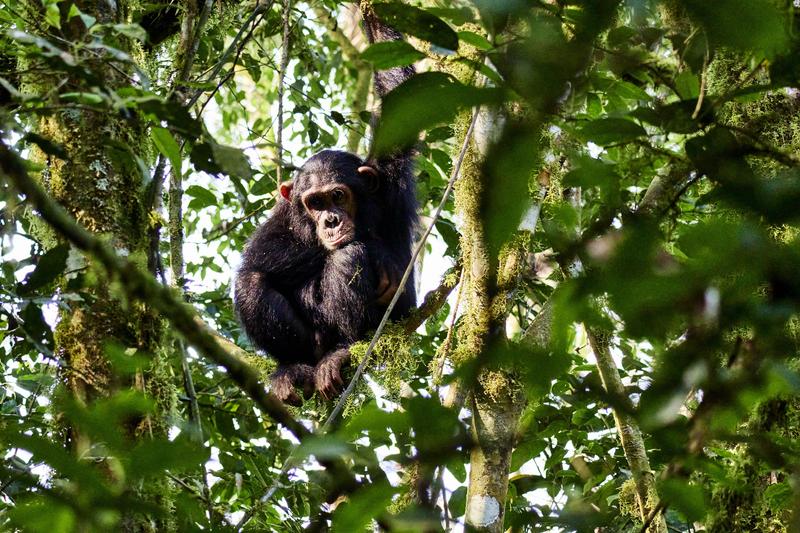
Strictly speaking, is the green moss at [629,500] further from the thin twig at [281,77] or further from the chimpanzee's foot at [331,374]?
the thin twig at [281,77]

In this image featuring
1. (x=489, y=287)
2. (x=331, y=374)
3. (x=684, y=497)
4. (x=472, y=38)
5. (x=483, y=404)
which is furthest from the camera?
(x=331, y=374)

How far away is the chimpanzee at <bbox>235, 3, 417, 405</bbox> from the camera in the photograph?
5.57 metres

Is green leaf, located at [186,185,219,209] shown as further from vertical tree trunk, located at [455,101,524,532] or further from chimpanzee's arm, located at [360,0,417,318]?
vertical tree trunk, located at [455,101,524,532]

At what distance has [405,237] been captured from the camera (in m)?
6.11

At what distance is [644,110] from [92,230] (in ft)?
7.83

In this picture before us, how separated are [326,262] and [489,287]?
5.09 m

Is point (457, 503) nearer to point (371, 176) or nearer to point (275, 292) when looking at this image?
point (275, 292)

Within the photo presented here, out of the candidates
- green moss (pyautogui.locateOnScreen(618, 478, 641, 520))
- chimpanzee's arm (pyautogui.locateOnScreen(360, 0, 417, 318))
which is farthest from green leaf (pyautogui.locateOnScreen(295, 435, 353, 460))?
chimpanzee's arm (pyautogui.locateOnScreen(360, 0, 417, 318))

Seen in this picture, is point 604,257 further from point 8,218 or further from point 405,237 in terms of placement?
point 405,237

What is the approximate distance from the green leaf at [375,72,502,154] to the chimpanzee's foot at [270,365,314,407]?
4.58m

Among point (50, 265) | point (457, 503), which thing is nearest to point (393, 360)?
point (457, 503)

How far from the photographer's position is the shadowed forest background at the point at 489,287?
0.89 m

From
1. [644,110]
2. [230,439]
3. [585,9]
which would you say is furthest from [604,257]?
[230,439]

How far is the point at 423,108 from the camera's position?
81 centimetres
